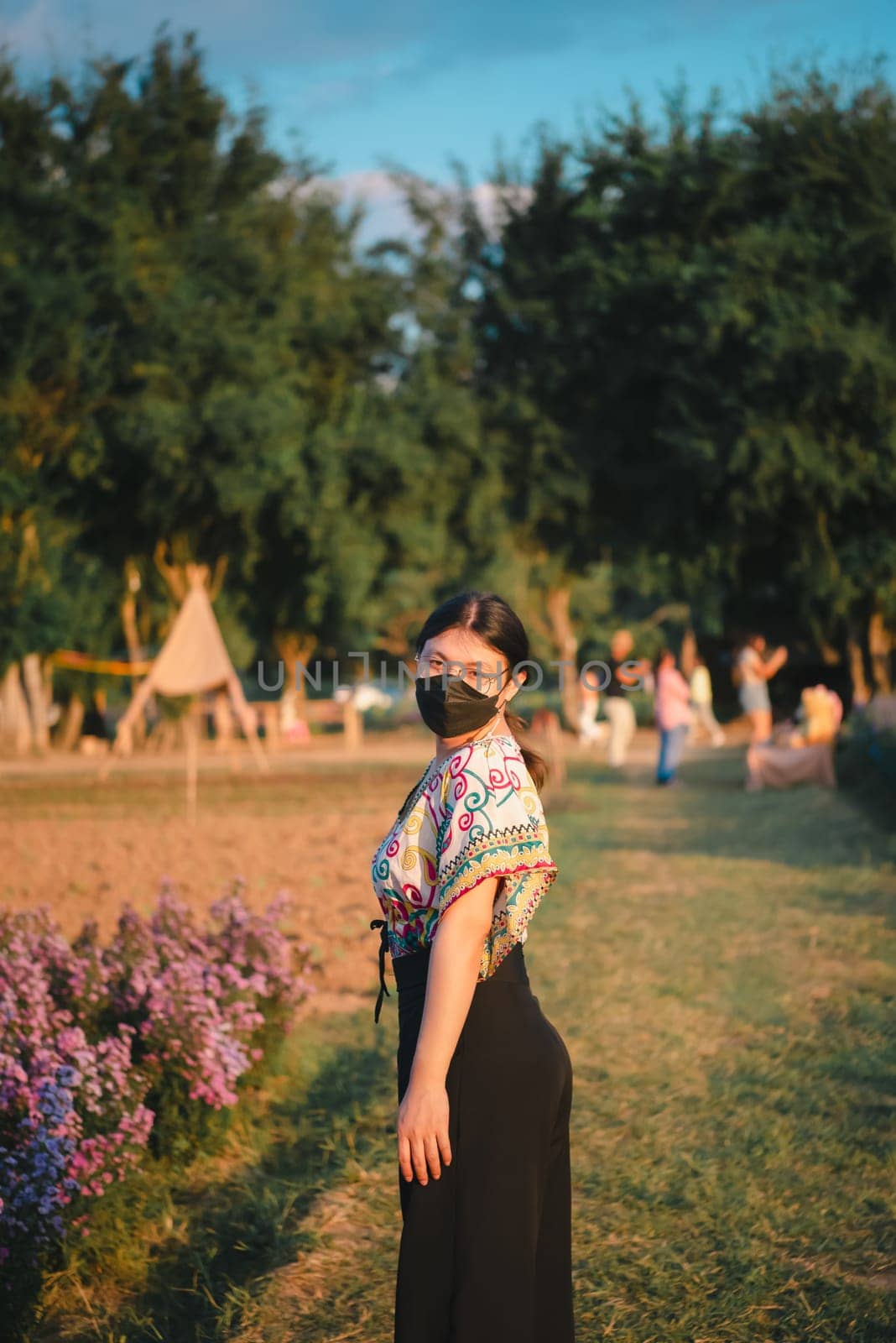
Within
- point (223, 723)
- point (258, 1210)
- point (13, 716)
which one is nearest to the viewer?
point (258, 1210)

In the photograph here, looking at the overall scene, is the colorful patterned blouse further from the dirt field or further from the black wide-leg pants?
the dirt field

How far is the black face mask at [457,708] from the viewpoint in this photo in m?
2.77

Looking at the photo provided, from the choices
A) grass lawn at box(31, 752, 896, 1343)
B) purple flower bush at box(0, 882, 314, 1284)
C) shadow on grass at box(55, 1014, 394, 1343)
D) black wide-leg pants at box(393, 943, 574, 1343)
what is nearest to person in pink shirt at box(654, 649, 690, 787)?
grass lawn at box(31, 752, 896, 1343)

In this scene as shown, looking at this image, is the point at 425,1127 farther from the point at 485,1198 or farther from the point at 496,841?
the point at 496,841

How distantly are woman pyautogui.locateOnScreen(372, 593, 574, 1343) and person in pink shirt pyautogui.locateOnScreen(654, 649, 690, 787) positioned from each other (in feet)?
48.8

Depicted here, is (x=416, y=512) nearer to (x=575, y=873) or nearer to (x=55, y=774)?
(x=55, y=774)

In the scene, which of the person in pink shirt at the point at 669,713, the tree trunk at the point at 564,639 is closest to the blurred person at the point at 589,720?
the tree trunk at the point at 564,639

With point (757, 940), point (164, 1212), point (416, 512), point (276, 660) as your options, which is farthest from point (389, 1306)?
point (276, 660)

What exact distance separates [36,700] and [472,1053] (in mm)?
31328

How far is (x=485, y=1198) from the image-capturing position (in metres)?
2.62

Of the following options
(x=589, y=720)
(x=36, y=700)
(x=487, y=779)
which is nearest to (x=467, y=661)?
(x=487, y=779)

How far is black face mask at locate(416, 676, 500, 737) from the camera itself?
2771mm

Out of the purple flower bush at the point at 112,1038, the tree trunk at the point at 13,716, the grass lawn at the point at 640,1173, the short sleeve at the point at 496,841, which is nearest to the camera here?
the short sleeve at the point at 496,841

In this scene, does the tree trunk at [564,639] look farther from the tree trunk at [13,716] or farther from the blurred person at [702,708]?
the tree trunk at [13,716]
